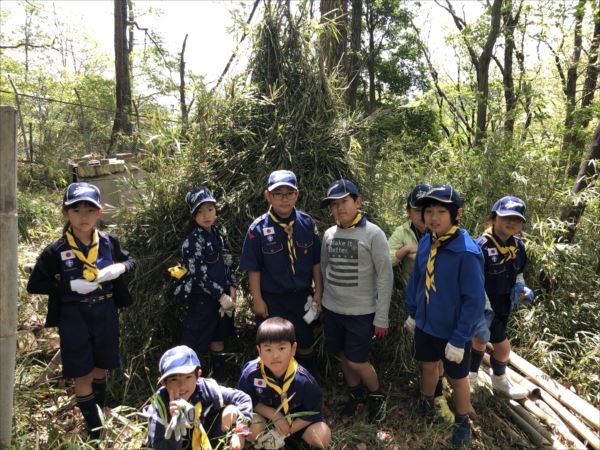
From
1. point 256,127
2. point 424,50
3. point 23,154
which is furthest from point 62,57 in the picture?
point 256,127

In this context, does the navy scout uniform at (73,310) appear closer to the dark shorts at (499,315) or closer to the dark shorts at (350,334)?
the dark shorts at (350,334)

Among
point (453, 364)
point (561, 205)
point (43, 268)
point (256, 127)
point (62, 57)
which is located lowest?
point (453, 364)

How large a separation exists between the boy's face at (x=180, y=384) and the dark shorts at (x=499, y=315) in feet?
8.16

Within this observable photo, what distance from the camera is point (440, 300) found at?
2826mm

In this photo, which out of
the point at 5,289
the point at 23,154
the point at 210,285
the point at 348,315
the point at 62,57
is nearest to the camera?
the point at 5,289

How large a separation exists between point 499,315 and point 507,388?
0.64 metres

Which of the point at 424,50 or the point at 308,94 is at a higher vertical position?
the point at 424,50

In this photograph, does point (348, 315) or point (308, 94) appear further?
point (308, 94)

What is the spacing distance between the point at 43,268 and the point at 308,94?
9.69ft

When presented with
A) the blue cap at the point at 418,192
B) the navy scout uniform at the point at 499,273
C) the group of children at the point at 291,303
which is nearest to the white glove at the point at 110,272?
the group of children at the point at 291,303

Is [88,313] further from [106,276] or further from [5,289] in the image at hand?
[5,289]

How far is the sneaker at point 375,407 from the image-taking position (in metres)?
3.22

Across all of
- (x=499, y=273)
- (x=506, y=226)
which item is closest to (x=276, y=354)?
(x=499, y=273)

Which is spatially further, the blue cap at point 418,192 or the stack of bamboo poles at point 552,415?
the blue cap at point 418,192
